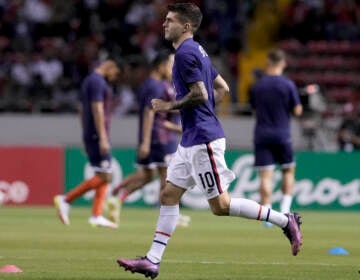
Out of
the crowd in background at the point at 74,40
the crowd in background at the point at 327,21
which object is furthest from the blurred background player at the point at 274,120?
the crowd in background at the point at 327,21

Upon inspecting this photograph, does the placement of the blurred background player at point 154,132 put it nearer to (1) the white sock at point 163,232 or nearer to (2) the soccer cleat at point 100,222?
(2) the soccer cleat at point 100,222

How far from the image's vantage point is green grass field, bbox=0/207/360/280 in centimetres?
1016

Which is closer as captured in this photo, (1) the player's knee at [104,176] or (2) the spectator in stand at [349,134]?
(1) the player's knee at [104,176]

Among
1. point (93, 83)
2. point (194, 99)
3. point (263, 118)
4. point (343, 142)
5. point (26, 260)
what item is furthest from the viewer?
point (343, 142)

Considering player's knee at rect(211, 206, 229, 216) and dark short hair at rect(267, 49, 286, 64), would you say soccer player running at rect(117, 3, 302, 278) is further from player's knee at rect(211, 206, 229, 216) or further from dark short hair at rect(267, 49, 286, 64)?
dark short hair at rect(267, 49, 286, 64)

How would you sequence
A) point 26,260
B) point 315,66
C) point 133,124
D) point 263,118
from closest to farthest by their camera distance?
point 26,260
point 263,118
point 133,124
point 315,66

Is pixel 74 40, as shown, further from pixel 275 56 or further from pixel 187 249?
pixel 187 249

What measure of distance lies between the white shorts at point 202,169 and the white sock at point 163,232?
0.24m

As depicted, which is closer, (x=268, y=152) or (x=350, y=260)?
(x=350, y=260)

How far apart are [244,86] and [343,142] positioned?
4475 mm

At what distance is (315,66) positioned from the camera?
89.7 ft

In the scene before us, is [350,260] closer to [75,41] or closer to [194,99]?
[194,99]

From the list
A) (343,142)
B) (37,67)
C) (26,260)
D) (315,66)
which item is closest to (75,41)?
(37,67)

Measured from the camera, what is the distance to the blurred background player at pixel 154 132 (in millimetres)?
16688
